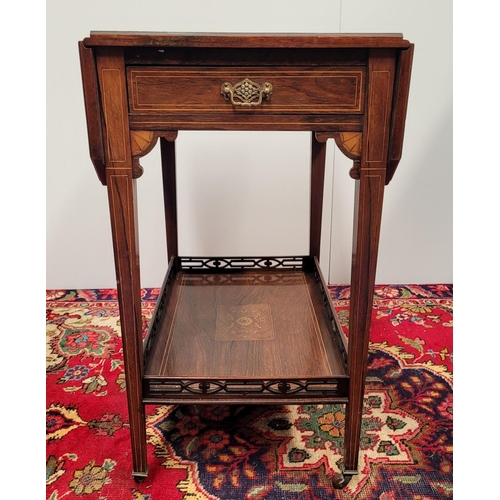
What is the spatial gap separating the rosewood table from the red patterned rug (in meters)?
0.10

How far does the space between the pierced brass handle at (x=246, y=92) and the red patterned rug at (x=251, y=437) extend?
94 centimetres

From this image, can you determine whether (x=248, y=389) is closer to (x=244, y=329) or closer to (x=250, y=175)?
(x=244, y=329)

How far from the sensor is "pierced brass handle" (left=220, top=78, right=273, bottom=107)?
1.15 metres

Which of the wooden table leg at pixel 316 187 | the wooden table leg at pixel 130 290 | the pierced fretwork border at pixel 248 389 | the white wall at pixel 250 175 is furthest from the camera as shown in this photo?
the white wall at pixel 250 175

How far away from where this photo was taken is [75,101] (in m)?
2.20

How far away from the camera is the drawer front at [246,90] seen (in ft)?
3.77

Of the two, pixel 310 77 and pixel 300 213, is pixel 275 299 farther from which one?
pixel 310 77

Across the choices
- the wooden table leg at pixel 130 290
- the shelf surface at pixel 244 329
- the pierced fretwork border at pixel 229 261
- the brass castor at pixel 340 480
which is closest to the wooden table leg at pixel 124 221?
the wooden table leg at pixel 130 290

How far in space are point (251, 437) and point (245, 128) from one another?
886 millimetres

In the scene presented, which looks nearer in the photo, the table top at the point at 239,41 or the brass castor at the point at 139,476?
the table top at the point at 239,41

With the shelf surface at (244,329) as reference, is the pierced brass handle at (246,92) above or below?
above

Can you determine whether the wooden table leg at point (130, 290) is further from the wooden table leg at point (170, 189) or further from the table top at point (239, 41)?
the wooden table leg at point (170, 189)

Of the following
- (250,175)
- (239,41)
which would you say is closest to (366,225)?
(239,41)

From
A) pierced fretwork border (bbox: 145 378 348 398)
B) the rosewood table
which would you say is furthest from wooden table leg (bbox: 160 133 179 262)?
pierced fretwork border (bbox: 145 378 348 398)
